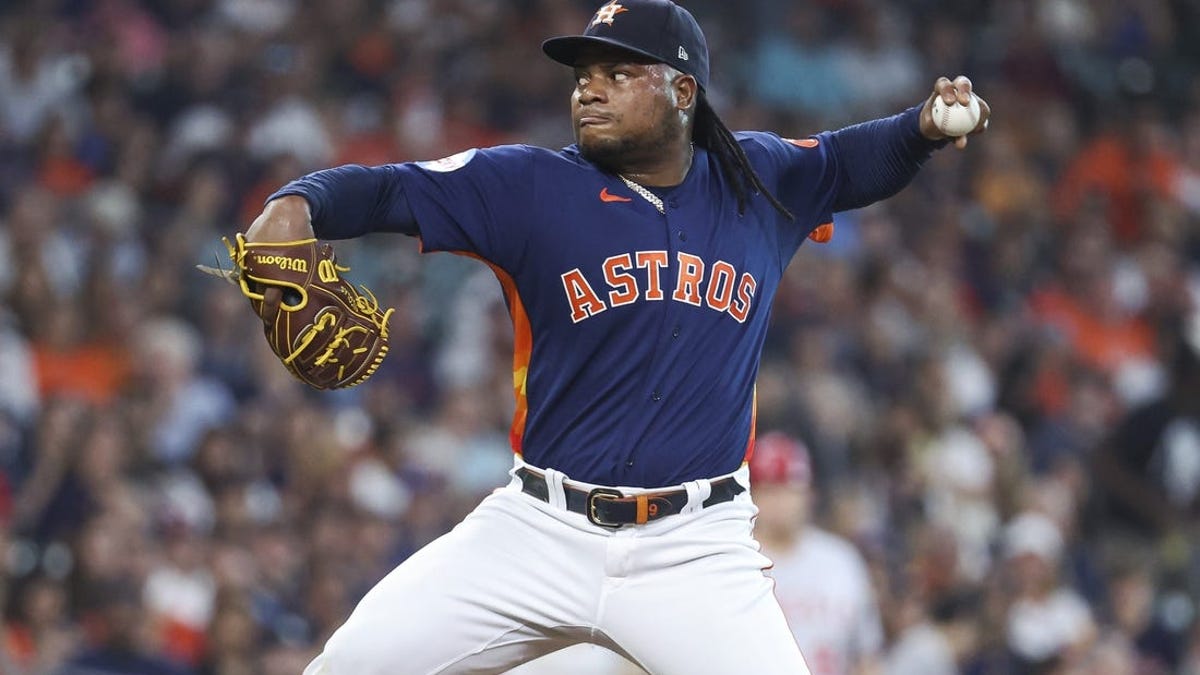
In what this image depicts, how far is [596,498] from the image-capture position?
14.6 feet

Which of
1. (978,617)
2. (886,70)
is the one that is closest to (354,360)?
(978,617)

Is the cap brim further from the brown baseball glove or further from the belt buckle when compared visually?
the belt buckle

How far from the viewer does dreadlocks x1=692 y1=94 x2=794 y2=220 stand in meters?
4.80

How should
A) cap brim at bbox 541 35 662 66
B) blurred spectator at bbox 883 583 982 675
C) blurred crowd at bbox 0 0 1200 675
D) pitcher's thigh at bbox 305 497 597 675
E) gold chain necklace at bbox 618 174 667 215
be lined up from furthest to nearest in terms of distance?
blurred spectator at bbox 883 583 982 675
blurred crowd at bbox 0 0 1200 675
gold chain necklace at bbox 618 174 667 215
cap brim at bbox 541 35 662 66
pitcher's thigh at bbox 305 497 597 675

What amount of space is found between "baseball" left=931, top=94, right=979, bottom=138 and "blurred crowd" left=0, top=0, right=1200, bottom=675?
4.36 m

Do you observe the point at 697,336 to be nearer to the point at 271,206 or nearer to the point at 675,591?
the point at 675,591

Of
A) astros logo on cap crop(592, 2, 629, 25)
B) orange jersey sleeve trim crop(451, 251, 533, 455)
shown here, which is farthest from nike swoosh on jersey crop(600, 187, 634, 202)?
astros logo on cap crop(592, 2, 629, 25)

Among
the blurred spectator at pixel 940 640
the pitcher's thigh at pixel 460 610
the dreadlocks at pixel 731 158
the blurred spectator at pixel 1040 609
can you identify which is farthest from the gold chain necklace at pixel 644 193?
the blurred spectator at pixel 1040 609

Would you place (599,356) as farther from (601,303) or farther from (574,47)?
(574,47)

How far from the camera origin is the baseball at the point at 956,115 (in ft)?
15.4

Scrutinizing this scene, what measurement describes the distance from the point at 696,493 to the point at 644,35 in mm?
1138

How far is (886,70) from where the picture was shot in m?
13.6

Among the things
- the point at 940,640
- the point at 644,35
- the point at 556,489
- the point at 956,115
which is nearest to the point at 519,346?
the point at 556,489

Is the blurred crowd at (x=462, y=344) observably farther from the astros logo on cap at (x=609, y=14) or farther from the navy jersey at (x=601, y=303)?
the astros logo on cap at (x=609, y=14)
